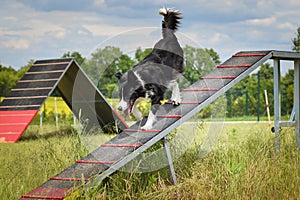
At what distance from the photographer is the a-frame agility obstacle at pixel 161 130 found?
4062mm

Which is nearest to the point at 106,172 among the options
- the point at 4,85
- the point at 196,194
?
the point at 196,194

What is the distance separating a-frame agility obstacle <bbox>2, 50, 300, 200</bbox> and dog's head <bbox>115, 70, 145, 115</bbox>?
418 millimetres

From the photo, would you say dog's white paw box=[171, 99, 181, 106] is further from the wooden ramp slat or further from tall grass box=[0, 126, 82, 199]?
the wooden ramp slat

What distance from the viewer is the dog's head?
424cm

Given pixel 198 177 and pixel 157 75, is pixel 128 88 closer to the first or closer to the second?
pixel 157 75

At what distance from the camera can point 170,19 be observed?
4766 mm

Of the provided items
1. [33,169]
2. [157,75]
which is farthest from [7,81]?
[157,75]

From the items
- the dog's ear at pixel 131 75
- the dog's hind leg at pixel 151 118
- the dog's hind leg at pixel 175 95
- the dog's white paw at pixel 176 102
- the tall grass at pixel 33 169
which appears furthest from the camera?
the dog's white paw at pixel 176 102

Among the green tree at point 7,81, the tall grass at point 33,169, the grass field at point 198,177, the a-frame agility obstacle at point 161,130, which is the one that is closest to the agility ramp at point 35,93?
the tall grass at point 33,169

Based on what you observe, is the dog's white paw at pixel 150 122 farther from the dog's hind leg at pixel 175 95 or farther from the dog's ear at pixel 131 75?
the dog's ear at pixel 131 75

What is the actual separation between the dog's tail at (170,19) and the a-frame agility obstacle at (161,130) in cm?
84

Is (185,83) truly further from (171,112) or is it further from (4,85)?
(4,85)

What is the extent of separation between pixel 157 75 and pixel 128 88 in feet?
1.24

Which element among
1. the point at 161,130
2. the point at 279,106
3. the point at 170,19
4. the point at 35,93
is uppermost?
the point at 170,19
